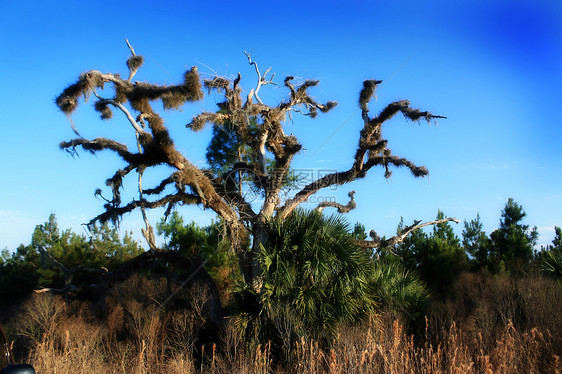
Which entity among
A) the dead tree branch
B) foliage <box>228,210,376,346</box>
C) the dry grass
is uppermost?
the dead tree branch

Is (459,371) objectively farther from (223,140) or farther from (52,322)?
(223,140)

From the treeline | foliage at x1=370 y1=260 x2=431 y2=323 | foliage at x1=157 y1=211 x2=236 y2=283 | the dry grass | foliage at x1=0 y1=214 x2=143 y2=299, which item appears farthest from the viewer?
foliage at x1=0 y1=214 x2=143 y2=299

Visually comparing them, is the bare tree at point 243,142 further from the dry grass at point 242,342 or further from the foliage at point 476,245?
the foliage at point 476,245

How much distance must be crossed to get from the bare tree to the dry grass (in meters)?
2.50

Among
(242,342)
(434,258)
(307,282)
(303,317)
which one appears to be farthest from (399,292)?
(434,258)

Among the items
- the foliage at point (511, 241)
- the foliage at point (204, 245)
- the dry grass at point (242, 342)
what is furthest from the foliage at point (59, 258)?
the foliage at point (511, 241)

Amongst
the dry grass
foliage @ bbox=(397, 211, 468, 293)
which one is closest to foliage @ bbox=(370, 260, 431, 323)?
the dry grass

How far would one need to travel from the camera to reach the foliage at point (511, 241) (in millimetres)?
22891

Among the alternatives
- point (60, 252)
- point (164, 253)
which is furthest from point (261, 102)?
point (60, 252)

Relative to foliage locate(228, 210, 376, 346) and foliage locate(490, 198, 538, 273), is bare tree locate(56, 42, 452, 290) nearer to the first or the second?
foliage locate(228, 210, 376, 346)

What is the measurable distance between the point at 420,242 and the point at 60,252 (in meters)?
21.1

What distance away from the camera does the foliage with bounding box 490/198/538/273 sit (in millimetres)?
22891

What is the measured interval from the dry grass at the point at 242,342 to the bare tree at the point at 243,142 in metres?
2.50

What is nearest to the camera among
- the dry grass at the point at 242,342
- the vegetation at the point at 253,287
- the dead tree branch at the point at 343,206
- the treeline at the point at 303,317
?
the dry grass at the point at 242,342
